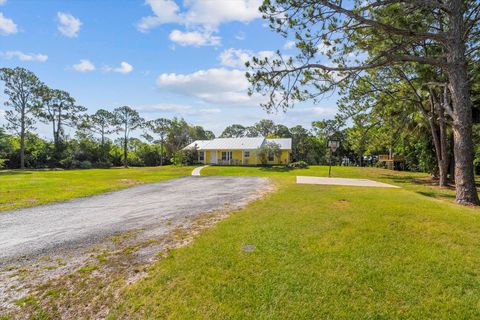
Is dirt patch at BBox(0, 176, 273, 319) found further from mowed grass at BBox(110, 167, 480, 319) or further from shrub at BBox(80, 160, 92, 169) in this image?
shrub at BBox(80, 160, 92, 169)

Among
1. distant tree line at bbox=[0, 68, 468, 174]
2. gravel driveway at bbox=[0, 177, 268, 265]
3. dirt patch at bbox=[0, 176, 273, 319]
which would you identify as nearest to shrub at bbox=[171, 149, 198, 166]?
distant tree line at bbox=[0, 68, 468, 174]

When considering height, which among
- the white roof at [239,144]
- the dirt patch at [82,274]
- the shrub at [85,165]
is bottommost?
the dirt patch at [82,274]

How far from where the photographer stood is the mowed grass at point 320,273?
3.22 m

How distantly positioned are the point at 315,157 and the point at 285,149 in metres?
13.7

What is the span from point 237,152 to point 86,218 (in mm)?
29290

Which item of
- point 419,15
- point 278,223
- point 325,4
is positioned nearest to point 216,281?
point 278,223

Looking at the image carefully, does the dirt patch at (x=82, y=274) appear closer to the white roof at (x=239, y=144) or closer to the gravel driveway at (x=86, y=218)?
the gravel driveway at (x=86, y=218)

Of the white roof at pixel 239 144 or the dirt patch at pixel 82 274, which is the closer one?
the dirt patch at pixel 82 274

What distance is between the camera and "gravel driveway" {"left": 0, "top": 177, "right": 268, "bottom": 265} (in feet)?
17.9

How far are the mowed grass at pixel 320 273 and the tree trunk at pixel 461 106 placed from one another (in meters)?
3.23

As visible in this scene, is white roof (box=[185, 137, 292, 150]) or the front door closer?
white roof (box=[185, 137, 292, 150])

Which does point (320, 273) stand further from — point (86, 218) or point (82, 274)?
point (86, 218)

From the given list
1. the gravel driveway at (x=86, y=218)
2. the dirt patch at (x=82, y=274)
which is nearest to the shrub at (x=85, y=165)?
the gravel driveway at (x=86, y=218)

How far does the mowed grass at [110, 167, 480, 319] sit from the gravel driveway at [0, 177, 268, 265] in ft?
7.64
